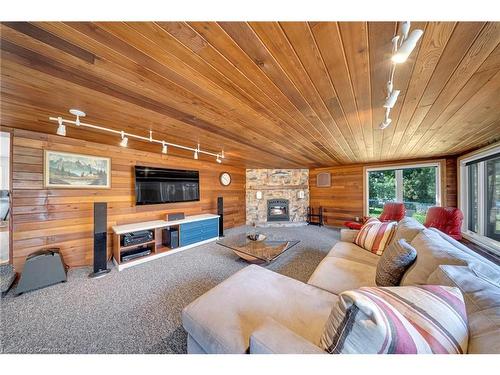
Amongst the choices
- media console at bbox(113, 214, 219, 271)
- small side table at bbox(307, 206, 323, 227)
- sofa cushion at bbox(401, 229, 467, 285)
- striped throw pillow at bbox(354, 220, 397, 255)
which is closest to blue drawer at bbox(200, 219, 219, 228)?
media console at bbox(113, 214, 219, 271)

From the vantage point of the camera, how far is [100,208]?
2.45 meters

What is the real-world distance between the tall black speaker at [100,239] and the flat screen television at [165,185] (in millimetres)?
634

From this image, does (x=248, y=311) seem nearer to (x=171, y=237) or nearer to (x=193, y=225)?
(x=171, y=237)

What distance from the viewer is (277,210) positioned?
5586mm

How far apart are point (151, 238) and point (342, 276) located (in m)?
2.86

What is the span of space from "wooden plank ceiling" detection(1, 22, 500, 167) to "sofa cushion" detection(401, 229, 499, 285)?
1164mm

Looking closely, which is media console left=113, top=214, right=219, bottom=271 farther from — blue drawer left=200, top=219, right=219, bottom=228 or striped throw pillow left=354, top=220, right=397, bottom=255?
striped throw pillow left=354, top=220, right=397, bottom=255

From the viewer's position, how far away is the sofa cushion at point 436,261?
0.88 meters

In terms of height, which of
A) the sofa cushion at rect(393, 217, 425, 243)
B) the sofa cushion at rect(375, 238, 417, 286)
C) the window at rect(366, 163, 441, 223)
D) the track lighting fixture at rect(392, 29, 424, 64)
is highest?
the track lighting fixture at rect(392, 29, 424, 64)

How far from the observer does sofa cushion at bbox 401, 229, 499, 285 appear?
34.6 inches

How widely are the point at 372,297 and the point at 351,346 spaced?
19cm
